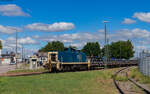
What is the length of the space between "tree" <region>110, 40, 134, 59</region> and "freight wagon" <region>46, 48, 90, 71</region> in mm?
85015

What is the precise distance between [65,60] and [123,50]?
3577 inches

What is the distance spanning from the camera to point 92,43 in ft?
385

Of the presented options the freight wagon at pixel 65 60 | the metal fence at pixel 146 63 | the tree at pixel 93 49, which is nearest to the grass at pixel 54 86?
the metal fence at pixel 146 63

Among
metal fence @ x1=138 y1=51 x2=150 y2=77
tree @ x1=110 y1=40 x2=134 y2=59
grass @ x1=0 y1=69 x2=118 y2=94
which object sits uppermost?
tree @ x1=110 y1=40 x2=134 y2=59

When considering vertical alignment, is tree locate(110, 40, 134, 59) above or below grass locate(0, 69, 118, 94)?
above

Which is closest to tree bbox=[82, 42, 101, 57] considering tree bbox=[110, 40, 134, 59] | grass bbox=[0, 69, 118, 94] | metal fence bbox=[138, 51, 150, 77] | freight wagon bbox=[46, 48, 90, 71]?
tree bbox=[110, 40, 134, 59]

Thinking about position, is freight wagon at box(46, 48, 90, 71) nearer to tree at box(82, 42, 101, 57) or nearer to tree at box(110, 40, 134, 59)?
tree at box(82, 42, 101, 57)

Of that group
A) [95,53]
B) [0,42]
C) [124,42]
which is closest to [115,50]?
[124,42]

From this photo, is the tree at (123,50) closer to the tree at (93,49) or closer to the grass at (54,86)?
the tree at (93,49)

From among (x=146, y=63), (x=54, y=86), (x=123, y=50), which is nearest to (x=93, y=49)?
(x=123, y=50)

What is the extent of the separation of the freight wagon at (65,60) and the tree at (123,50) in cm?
8501

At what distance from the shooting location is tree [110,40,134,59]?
118 metres

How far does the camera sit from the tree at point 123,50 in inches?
4663

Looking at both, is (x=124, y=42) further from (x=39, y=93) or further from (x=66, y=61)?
(x=39, y=93)
